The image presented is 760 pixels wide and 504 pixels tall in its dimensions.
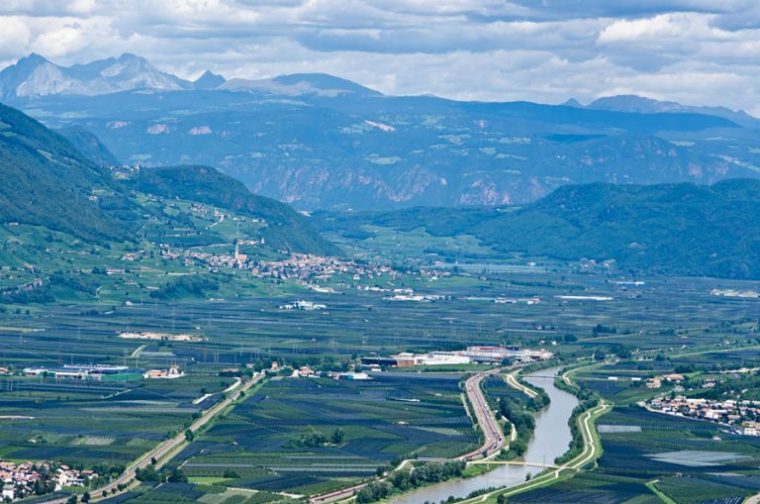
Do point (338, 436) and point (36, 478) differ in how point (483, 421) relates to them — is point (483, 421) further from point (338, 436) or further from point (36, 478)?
point (36, 478)

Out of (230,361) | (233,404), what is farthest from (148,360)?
(233,404)

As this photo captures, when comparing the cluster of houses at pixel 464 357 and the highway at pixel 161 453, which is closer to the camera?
the highway at pixel 161 453

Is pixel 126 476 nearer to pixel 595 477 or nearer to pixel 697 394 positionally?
pixel 595 477

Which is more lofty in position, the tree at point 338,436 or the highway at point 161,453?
the highway at point 161,453

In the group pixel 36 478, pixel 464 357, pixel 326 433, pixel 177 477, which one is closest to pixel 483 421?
pixel 326 433

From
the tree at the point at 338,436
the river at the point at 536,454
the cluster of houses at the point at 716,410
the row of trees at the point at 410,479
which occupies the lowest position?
the cluster of houses at the point at 716,410

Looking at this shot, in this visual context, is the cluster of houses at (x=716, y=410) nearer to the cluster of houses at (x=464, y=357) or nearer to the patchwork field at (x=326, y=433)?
the patchwork field at (x=326, y=433)

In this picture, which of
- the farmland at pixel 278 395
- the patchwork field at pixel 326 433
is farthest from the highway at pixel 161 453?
the patchwork field at pixel 326 433

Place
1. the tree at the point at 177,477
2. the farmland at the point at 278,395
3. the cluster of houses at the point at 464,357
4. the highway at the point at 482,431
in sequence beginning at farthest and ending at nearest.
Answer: the cluster of houses at the point at 464,357 → the farmland at the point at 278,395 → the tree at the point at 177,477 → the highway at the point at 482,431
